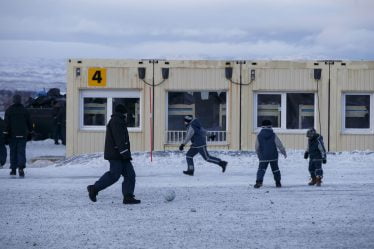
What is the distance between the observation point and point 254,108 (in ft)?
97.6

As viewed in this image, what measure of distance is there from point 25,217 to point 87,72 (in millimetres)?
15844

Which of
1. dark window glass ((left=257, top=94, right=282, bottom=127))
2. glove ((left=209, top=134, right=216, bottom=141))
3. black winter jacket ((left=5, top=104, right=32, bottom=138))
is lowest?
glove ((left=209, top=134, right=216, bottom=141))

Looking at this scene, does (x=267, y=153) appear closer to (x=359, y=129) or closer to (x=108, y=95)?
(x=359, y=129)

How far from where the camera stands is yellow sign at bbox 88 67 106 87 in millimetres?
29625

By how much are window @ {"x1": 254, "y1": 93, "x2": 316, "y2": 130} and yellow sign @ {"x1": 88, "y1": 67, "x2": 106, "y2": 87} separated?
5.12 metres

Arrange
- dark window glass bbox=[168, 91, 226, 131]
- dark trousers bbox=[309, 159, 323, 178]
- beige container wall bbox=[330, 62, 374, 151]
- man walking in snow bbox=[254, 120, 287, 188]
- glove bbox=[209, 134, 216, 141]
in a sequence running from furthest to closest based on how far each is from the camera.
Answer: dark window glass bbox=[168, 91, 226, 131], beige container wall bbox=[330, 62, 374, 151], glove bbox=[209, 134, 216, 141], dark trousers bbox=[309, 159, 323, 178], man walking in snow bbox=[254, 120, 287, 188]

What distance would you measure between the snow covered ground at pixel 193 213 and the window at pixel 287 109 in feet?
22.4

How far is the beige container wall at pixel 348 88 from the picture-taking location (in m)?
29.4


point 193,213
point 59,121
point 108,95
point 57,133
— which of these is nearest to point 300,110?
point 108,95

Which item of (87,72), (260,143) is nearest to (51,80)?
(87,72)

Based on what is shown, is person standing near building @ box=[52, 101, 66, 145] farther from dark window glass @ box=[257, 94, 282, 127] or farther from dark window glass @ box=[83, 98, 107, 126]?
dark window glass @ box=[257, 94, 282, 127]

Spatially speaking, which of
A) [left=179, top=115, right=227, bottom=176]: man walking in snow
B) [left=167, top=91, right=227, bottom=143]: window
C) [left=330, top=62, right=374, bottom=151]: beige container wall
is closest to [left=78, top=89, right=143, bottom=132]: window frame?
[left=167, top=91, right=227, bottom=143]: window

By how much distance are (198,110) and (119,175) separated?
47.1 ft

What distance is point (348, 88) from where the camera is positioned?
29500 millimetres
